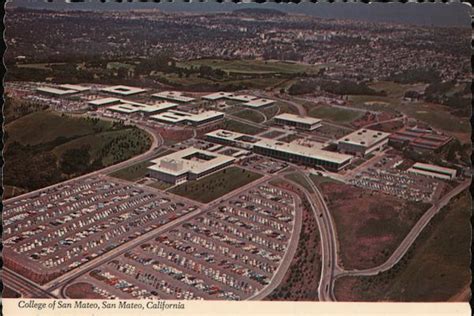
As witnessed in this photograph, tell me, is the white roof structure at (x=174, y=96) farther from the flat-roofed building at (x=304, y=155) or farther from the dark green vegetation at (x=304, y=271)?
the dark green vegetation at (x=304, y=271)

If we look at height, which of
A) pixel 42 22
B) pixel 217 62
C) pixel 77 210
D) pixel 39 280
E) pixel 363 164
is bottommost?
pixel 39 280

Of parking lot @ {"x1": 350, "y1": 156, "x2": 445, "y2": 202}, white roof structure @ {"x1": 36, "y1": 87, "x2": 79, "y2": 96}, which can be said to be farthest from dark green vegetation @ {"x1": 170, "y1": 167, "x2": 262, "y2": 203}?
white roof structure @ {"x1": 36, "y1": 87, "x2": 79, "y2": 96}

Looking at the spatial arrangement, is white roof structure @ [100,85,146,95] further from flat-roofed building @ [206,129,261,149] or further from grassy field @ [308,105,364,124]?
grassy field @ [308,105,364,124]

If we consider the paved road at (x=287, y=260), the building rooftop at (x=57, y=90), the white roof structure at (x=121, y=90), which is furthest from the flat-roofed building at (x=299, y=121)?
the building rooftop at (x=57, y=90)

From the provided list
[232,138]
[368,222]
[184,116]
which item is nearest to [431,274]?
[368,222]

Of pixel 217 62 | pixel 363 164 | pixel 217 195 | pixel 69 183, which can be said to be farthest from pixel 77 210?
pixel 363 164

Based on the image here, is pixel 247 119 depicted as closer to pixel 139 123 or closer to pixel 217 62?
pixel 217 62
